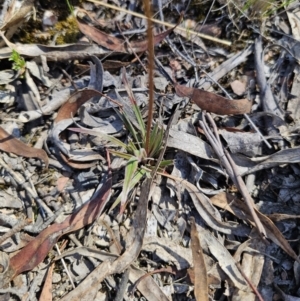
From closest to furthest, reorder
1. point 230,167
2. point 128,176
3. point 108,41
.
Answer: point 128,176 < point 230,167 < point 108,41

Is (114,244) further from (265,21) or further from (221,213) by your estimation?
(265,21)

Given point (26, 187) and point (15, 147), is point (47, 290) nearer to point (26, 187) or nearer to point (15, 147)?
point (26, 187)

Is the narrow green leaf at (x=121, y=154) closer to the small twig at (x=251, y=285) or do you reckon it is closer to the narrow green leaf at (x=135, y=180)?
the narrow green leaf at (x=135, y=180)

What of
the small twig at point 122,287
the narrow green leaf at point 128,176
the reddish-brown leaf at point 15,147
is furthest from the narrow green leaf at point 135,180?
the reddish-brown leaf at point 15,147

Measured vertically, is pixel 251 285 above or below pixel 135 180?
below

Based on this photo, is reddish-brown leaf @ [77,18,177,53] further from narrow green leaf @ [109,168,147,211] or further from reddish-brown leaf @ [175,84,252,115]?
narrow green leaf @ [109,168,147,211]

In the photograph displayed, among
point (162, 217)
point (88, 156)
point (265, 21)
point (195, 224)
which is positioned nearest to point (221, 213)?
point (195, 224)

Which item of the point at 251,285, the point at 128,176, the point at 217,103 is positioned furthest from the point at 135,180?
the point at 251,285
